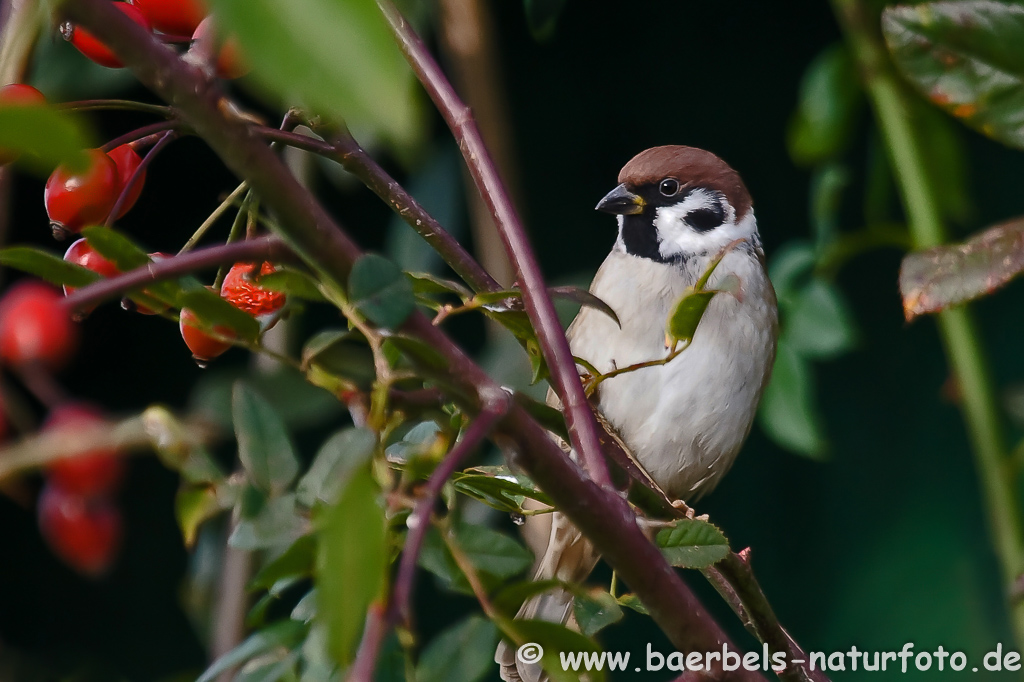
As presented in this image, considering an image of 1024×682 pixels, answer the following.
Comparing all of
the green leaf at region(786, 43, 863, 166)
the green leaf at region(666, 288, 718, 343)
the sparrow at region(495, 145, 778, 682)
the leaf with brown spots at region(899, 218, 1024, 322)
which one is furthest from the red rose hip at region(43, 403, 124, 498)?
the green leaf at region(786, 43, 863, 166)

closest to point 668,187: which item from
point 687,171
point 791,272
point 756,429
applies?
Result: point 687,171

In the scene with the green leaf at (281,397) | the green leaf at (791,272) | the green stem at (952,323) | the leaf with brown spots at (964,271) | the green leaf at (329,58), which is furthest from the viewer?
the green leaf at (791,272)

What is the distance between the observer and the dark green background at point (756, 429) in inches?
60.9

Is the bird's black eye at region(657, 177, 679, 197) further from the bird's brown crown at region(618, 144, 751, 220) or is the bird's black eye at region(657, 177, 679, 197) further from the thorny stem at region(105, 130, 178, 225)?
the thorny stem at region(105, 130, 178, 225)

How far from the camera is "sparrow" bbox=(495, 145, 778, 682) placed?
109 cm

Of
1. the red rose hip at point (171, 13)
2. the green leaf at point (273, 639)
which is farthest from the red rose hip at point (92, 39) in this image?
the green leaf at point (273, 639)

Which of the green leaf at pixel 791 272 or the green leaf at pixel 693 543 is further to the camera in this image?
the green leaf at pixel 791 272

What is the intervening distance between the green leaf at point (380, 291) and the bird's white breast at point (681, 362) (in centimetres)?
78

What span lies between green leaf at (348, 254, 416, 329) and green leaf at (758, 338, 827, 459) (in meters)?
0.82

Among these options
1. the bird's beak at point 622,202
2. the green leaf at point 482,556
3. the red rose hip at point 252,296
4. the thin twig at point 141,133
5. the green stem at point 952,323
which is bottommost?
the green stem at point 952,323

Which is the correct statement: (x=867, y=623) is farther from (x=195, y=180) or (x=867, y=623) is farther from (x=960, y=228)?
(x=195, y=180)

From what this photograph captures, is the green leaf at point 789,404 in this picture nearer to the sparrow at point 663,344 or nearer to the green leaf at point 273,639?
the sparrow at point 663,344

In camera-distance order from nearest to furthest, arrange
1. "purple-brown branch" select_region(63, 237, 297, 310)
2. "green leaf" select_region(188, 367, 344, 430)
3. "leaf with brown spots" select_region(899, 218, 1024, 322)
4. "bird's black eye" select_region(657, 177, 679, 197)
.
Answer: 1. "purple-brown branch" select_region(63, 237, 297, 310)
2. "green leaf" select_region(188, 367, 344, 430)
3. "leaf with brown spots" select_region(899, 218, 1024, 322)
4. "bird's black eye" select_region(657, 177, 679, 197)

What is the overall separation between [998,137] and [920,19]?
0.28ft
